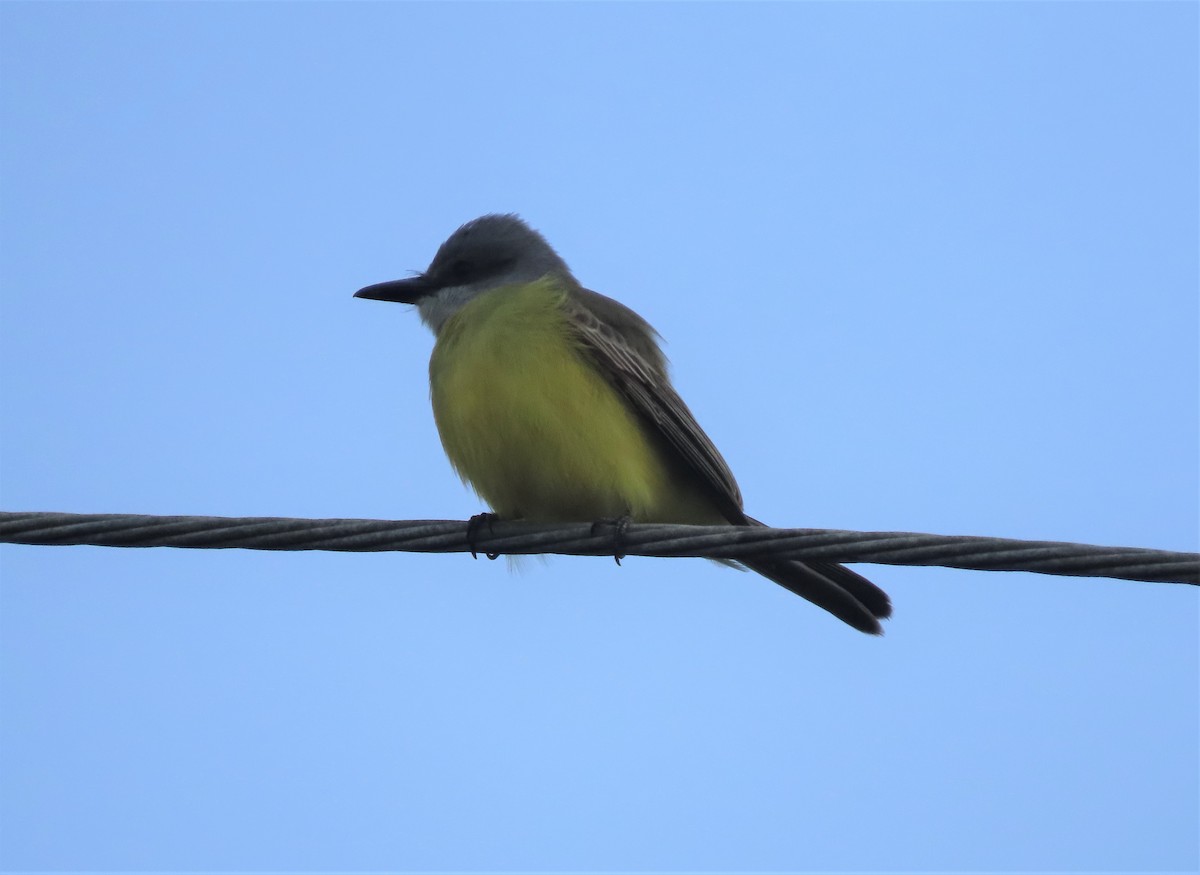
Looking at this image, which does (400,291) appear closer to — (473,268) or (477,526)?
(473,268)

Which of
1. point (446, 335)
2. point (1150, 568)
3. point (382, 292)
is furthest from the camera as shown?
point (382, 292)

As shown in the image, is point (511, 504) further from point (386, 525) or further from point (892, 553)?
point (892, 553)

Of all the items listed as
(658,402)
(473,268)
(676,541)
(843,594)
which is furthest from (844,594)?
(473,268)

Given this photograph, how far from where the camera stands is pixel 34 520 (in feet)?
12.9

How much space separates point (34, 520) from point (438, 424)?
2.11 m

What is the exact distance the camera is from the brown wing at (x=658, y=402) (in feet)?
19.1

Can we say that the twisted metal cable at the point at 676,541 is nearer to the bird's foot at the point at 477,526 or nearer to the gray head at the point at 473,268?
the bird's foot at the point at 477,526

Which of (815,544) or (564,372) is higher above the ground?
(564,372)

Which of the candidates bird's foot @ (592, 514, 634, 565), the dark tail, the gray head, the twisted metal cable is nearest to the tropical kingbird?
the dark tail

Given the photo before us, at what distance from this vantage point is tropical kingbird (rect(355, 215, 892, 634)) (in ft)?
18.1

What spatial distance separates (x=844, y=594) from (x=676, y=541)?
163cm

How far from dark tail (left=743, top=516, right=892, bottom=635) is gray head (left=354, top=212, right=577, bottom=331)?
75.0 inches

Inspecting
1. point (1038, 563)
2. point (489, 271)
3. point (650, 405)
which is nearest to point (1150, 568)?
point (1038, 563)

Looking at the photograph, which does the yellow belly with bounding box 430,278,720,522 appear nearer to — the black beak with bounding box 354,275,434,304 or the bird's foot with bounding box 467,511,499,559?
the bird's foot with bounding box 467,511,499,559
